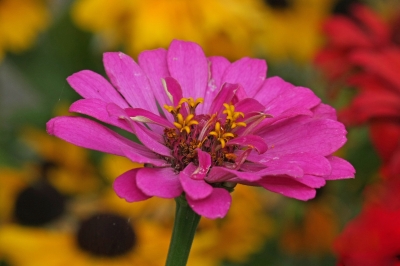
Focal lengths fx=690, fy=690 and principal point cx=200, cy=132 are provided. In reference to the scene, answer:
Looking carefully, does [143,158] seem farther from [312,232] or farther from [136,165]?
[312,232]

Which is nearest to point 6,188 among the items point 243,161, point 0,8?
point 0,8

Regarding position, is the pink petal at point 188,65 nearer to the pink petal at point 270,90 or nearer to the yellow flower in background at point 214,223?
the pink petal at point 270,90

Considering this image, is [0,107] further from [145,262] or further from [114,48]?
[145,262]

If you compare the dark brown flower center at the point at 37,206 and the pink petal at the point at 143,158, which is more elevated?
the pink petal at the point at 143,158

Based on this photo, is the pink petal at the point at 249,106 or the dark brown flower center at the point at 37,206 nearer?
the pink petal at the point at 249,106

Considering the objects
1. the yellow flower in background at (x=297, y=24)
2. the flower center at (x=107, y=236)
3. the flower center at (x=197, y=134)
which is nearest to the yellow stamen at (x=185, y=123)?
the flower center at (x=197, y=134)

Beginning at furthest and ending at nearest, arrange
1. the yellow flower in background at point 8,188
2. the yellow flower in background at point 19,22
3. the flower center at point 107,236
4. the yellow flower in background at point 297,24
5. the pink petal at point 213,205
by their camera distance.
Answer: the yellow flower in background at point 297,24 < the yellow flower in background at point 19,22 < the yellow flower in background at point 8,188 < the flower center at point 107,236 < the pink petal at point 213,205
